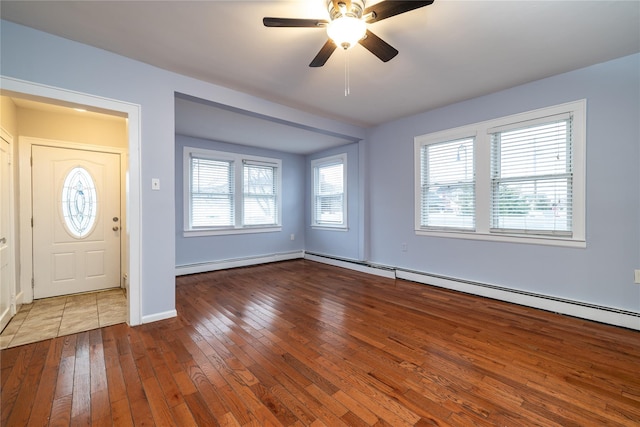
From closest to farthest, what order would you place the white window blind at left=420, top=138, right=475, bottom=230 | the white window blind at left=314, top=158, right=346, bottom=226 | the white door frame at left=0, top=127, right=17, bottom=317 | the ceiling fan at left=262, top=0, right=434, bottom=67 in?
the ceiling fan at left=262, top=0, right=434, bottom=67 → the white door frame at left=0, top=127, right=17, bottom=317 → the white window blind at left=420, top=138, right=475, bottom=230 → the white window blind at left=314, top=158, right=346, bottom=226

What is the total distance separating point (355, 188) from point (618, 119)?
3589 millimetres

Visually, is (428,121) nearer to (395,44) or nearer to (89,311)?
(395,44)

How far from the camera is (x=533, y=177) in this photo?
3234mm

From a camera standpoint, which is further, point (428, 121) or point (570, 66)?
point (428, 121)

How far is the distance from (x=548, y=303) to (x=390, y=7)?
3.46 meters

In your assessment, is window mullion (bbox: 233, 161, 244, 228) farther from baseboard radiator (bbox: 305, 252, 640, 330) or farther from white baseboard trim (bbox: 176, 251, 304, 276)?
baseboard radiator (bbox: 305, 252, 640, 330)

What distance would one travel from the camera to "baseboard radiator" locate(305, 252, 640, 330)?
107 inches

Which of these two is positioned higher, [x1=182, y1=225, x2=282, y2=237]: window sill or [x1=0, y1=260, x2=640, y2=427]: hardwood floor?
[x1=182, y1=225, x2=282, y2=237]: window sill

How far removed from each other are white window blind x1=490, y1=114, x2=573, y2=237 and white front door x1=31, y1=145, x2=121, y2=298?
538cm

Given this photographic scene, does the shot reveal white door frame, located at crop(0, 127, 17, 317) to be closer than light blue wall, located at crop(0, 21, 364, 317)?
No

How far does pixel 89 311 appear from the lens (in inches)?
124

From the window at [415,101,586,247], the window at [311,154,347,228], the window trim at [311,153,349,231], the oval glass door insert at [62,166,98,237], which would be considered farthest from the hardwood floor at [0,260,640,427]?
the window at [311,154,347,228]

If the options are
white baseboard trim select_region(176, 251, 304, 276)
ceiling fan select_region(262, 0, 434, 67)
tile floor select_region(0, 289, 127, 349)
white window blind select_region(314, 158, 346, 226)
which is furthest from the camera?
white window blind select_region(314, 158, 346, 226)

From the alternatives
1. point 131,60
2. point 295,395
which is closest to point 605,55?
point 295,395
